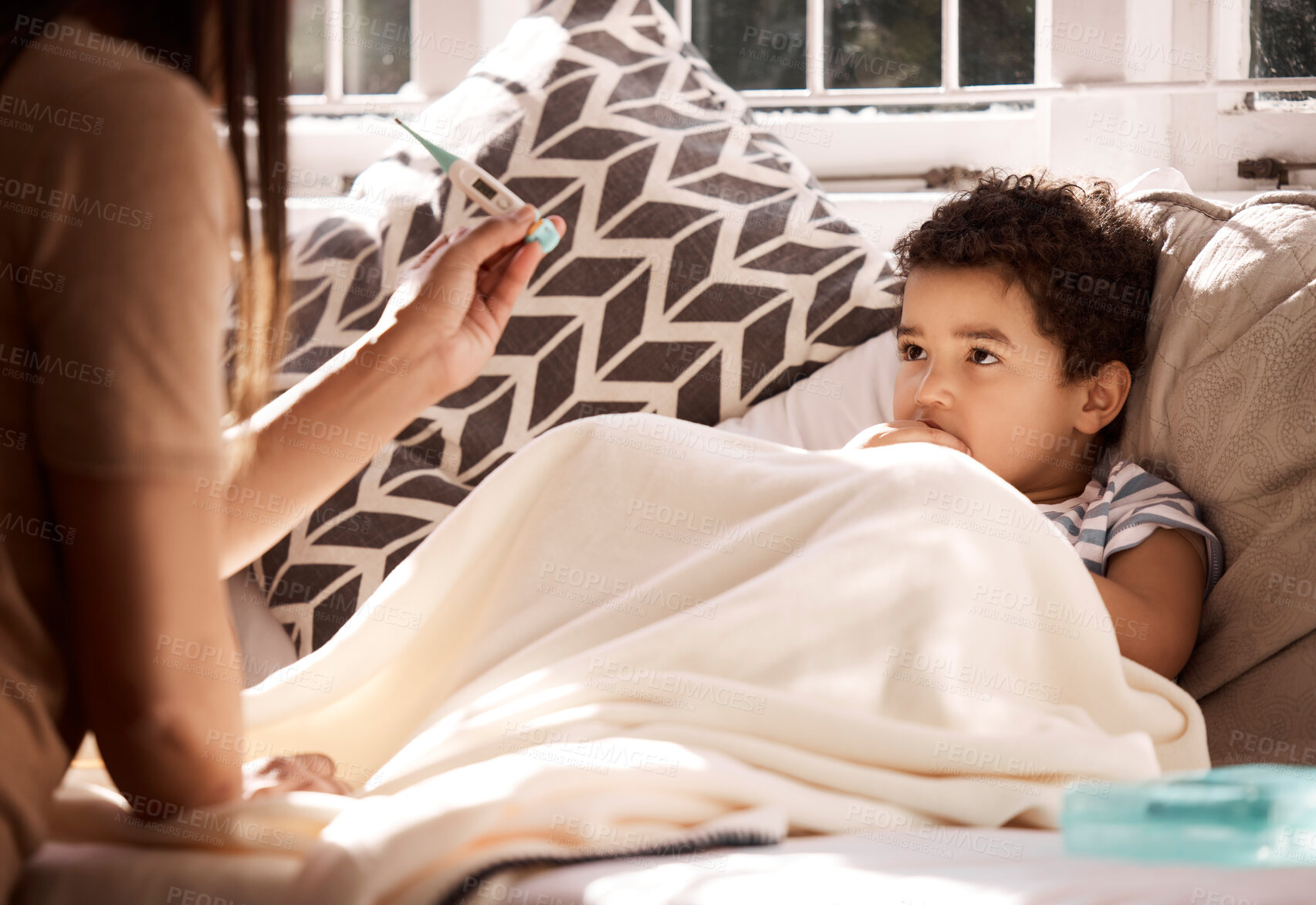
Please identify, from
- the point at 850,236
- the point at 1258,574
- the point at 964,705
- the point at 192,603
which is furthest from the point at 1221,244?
the point at 192,603

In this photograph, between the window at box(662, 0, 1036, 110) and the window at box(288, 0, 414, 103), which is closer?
the window at box(662, 0, 1036, 110)

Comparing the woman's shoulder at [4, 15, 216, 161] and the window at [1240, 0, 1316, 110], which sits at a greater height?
the window at [1240, 0, 1316, 110]

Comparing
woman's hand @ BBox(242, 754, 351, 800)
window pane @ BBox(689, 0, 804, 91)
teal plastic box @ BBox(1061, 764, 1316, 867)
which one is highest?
window pane @ BBox(689, 0, 804, 91)

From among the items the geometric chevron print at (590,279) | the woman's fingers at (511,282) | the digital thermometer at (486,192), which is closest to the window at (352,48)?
the geometric chevron print at (590,279)

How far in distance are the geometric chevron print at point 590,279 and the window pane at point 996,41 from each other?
62 cm

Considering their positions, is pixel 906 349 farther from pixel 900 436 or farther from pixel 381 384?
pixel 381 384

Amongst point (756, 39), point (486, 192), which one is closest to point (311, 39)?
point (756, 39)

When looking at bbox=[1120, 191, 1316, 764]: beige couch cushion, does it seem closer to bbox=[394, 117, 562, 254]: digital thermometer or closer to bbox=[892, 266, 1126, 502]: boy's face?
bbox=[892, 266, 1126, 502]: boy's face

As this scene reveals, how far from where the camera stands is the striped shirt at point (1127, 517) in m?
1.00

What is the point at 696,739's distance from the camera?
2.30ft

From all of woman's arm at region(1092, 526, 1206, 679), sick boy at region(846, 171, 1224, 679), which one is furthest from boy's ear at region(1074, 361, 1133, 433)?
woman's arm at region(1092, 526, 1206, 679)

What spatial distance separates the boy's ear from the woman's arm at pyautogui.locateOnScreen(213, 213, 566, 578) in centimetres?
66

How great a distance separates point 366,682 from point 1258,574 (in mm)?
747

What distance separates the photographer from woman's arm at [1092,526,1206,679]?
949 millimetres
